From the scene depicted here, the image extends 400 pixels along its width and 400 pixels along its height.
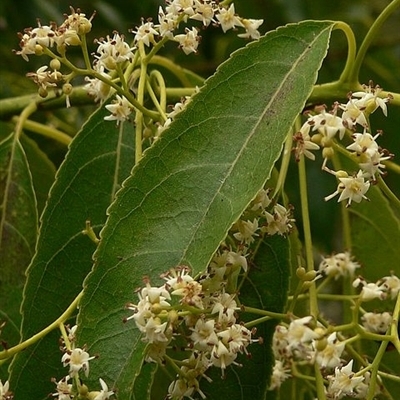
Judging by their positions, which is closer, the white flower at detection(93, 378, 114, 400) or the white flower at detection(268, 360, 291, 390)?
the white flower at detection(93, 378, 114, 400)

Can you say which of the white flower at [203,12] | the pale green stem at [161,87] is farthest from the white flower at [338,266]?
the white flower at [203,12]

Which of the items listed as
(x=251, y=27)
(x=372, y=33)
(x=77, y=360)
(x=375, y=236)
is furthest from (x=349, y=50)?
(x=77, y=360)

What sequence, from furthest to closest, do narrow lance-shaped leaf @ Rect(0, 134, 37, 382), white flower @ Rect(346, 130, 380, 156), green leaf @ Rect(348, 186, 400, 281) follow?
green leaf @ Rect(348, 186, 400, 281), narrow lance-shaped leaf @ Rect(0, 134, 37, 382), white flower @ Rect(346, 130, 380, 156)

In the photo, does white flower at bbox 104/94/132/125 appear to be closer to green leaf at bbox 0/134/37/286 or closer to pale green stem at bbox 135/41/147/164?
pale green stem at bbox 135/41/147/164

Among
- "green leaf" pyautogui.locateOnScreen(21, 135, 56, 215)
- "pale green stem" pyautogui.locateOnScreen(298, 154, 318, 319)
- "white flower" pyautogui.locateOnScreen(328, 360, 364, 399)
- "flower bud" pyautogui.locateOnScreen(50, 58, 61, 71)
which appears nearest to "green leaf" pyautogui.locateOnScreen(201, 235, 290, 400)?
"pale green stem" pyautogui.locateOnScreen(298, 154, 318, 319)

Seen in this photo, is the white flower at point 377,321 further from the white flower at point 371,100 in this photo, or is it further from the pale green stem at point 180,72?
the pale green stem at point 180,72

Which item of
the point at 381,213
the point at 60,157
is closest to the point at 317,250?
the point at 60,157
